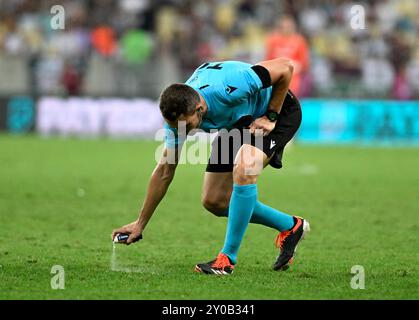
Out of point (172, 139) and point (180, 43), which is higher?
point (180, 43)

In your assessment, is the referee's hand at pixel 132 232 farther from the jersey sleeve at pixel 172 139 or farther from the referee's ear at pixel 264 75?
the referee's ear at pixel 264 75

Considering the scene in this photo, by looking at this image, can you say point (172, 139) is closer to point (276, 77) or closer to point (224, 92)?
point (224, 92)

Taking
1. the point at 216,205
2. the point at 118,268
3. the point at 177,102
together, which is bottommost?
the point at 118,268

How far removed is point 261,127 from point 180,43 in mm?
17211

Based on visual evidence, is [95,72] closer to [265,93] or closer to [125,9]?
[125,9]

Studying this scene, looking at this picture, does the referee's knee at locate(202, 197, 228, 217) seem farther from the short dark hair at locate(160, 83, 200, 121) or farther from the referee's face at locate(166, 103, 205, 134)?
the short dark hair at locate(160, 83, 200, 121)

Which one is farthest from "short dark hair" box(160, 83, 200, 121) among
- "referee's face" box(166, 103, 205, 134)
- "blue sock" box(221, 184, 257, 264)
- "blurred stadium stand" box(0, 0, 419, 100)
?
"blurred stadium stand" box(0, 0, 419, 100)

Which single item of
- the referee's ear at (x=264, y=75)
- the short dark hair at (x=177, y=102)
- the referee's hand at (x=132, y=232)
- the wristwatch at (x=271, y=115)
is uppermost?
the referee's ear at (x=264, y=75)

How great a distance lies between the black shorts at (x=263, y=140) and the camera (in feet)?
22.3

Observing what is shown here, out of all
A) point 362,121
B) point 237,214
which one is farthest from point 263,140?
point 362,121

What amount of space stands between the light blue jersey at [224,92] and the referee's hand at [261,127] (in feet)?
0.36

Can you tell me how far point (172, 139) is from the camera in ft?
21.5

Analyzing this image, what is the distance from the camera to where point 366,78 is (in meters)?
22.4

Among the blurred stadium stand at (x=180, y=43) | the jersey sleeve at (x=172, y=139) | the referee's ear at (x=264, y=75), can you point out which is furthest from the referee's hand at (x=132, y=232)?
the blurred stadium stand at (x=180, y=43)
